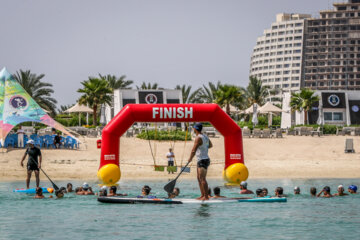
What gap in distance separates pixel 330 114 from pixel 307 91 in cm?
374

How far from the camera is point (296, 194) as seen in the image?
62.7ft

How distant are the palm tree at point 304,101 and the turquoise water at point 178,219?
3559 cm

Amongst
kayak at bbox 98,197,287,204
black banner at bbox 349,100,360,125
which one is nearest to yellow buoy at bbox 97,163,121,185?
kayak at bbox 98,197,287,204

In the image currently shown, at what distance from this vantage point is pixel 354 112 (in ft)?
181

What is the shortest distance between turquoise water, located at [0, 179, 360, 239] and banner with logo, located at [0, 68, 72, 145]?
1251cm

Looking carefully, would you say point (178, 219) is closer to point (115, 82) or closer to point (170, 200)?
point (170, 200)

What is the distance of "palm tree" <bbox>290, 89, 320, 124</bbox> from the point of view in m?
53.4

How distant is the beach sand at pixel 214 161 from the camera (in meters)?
27.6

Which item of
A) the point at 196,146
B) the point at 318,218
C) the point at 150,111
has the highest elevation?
the point at 150,111

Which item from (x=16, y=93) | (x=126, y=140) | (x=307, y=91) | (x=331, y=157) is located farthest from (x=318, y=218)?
(x=307, y=91)

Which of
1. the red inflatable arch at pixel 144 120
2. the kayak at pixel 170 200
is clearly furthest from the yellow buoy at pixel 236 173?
the kayak at pixel 170 200

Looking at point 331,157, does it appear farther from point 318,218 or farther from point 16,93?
point 318,218

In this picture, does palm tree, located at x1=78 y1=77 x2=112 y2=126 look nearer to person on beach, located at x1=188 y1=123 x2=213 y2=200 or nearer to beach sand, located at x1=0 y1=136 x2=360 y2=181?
beach sand, located at x1=0 y1=136 x2=360 y2=181

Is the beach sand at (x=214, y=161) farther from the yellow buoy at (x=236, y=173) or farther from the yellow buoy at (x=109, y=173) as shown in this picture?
the yellow buoy at (x=236, y=173)
